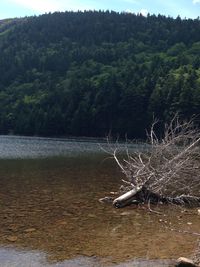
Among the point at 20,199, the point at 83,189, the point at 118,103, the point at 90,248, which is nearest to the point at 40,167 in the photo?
the point at 83,189

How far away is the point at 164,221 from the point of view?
17.3 meters

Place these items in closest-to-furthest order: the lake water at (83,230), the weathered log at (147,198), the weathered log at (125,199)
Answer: the lake water at (83,230), the weathered log at (125,199), the weathered log at (147,198)

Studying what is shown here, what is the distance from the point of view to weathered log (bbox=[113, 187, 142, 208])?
2003 cm

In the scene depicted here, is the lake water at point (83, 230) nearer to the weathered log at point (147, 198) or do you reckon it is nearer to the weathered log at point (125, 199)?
the weathered log at point (125, 199)

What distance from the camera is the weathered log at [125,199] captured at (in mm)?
20031

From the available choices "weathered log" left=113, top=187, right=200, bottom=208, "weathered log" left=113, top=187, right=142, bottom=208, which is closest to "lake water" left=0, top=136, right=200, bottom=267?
"weathered log" left=113, top=187, right=142, bottom=208

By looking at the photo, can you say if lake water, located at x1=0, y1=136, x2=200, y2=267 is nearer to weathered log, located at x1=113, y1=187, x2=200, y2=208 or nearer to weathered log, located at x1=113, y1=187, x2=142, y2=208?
weathered log, located at x1=113, y1=187, x2=142, y2=208

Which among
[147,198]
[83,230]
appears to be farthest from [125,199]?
[83,230]

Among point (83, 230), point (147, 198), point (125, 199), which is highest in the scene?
Result: point (83, 230)

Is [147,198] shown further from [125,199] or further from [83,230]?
[83,230]

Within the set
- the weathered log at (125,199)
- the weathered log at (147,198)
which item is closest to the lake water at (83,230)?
the weathered log at (125,199)

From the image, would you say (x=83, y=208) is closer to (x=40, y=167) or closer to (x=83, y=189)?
(x=83, y=189)

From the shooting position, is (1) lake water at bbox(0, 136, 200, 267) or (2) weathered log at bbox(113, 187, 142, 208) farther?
(2) weathered log at bbox(113, 187, 142, 208)

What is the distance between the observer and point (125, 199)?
20109mm
